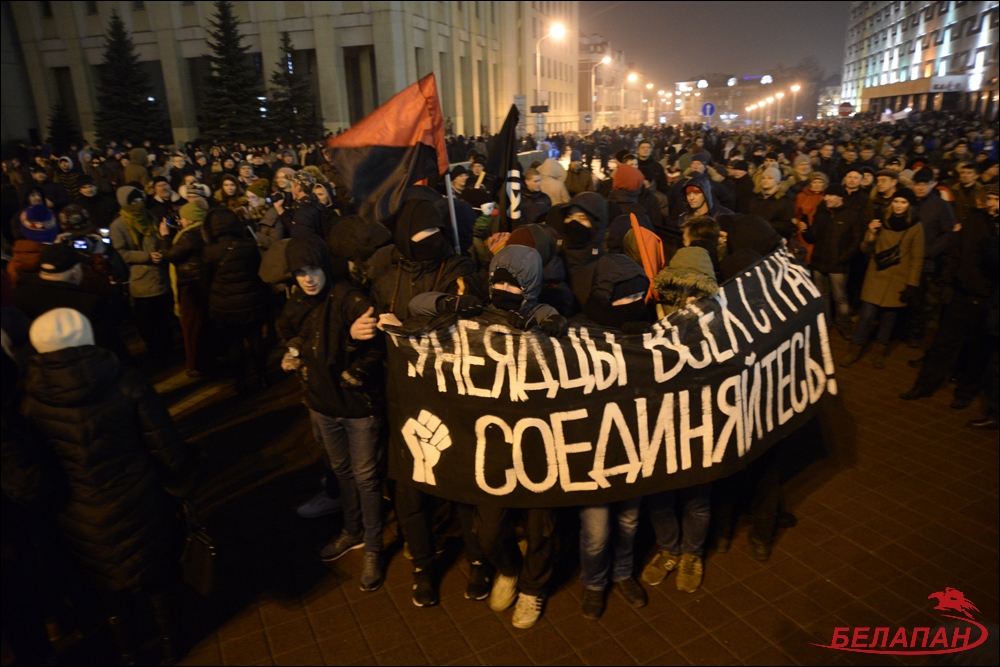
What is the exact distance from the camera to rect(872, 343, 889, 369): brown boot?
743 centimetres

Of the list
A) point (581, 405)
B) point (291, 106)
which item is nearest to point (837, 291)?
point (581, 405)

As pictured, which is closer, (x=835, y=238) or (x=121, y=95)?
(x=835, y=238)

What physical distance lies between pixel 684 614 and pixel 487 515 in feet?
4.28

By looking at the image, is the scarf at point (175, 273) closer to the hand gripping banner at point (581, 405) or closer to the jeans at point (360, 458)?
the jeans at point (360, 458)

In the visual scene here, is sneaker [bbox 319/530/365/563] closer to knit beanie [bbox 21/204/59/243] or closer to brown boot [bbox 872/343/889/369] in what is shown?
knit beanie [bbox 21/204/59/243]

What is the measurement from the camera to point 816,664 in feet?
11.3

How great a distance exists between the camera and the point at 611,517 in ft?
12.9

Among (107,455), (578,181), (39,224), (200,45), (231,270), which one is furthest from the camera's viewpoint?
(200,45)

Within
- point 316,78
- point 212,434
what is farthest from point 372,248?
point 316,78

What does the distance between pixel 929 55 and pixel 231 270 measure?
95373mm

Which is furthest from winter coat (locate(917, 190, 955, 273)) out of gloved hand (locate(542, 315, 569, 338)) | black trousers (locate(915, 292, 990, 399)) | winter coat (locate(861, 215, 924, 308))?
gloved hand (locate(542, 315, 569, 338))

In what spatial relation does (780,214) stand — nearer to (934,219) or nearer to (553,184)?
(934,219)

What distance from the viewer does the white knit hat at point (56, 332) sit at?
2.92 metres

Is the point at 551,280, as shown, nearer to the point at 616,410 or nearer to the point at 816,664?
the point at 616,410
